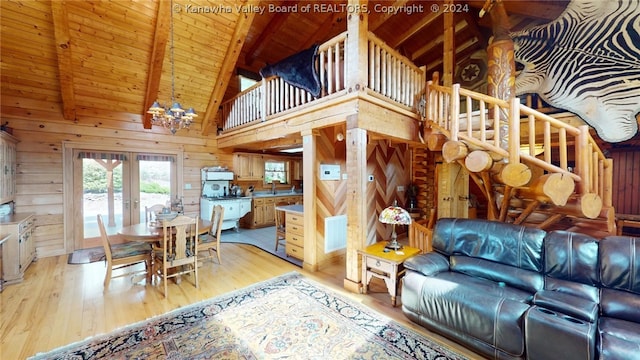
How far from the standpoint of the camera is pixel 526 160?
285cm

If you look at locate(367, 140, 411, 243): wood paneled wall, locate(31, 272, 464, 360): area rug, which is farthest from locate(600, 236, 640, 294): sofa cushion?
locate(367, 140, 411, 243): wood paneled wall

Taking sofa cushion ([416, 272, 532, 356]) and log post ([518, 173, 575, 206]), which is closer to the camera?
sofa cushion ([416, 272, 532, 356])

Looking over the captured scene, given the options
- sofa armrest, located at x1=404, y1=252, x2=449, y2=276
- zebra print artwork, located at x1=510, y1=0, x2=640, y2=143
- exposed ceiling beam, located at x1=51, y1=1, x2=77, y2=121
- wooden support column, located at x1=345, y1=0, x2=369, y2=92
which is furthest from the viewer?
exposed ceiling beam, located at x1=51, y1=1, x2=77, y2=121

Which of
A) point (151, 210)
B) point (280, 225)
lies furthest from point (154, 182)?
point (280, 225)

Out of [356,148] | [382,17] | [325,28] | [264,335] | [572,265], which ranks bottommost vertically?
[264,335]

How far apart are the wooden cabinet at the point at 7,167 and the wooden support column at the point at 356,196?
510 cm

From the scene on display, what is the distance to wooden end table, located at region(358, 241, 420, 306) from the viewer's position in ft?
9.19

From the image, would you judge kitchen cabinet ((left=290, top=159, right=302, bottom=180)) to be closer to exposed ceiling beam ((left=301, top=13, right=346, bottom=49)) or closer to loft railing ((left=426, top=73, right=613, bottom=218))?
exposed ceiling beam ((left=301, top=13, right=346, bottom=49))

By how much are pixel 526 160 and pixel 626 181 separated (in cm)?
377

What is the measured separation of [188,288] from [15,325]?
1523 mm

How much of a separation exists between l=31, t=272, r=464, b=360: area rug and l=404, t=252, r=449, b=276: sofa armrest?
586mm

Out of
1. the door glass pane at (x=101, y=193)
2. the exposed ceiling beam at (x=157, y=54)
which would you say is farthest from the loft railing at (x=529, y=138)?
the door glass pane at (x=101, y=193)

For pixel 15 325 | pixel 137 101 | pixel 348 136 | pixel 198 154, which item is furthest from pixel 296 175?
pixel 15 325

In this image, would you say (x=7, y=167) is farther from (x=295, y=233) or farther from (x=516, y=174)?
(x=516, y=174)
